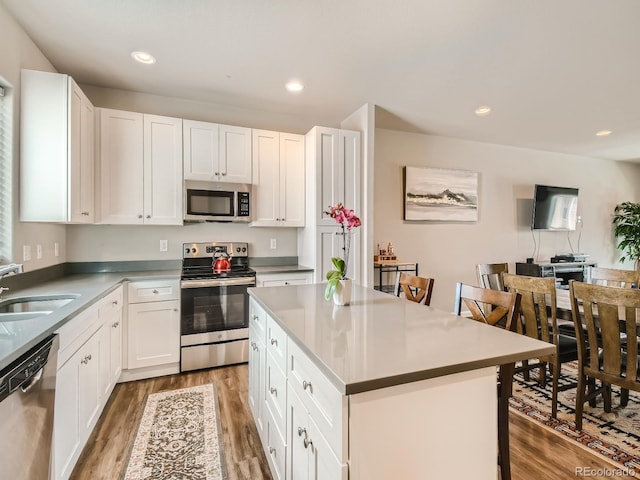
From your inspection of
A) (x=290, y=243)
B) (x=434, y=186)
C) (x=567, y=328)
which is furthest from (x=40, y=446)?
(x=434, y=186)

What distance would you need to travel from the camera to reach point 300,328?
1.35 metres

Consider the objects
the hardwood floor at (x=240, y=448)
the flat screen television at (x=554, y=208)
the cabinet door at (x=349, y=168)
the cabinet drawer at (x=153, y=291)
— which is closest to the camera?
the hardwood floor at (x=240, y=448)

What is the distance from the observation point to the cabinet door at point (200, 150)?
3.27 meters

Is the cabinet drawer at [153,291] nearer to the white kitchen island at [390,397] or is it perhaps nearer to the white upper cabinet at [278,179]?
the white upper cabinet at [278,179]

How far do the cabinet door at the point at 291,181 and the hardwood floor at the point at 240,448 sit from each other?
189 cm

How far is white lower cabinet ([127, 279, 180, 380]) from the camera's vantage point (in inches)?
113

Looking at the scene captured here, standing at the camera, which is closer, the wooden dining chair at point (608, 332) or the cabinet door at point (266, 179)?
the wooden dining chair at point (608, 332)

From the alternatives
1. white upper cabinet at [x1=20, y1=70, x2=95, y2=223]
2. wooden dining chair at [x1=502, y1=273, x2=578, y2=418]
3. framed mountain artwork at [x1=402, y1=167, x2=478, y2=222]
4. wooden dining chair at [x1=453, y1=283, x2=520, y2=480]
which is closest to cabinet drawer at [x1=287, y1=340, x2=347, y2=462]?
wooden dining chair at [x1=453, y1=283, x2=520, y2=480]

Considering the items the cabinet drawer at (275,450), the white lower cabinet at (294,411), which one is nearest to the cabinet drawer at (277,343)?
the white lower cabinet at (294,411)

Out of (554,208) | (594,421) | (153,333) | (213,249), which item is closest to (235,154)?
(213,249)

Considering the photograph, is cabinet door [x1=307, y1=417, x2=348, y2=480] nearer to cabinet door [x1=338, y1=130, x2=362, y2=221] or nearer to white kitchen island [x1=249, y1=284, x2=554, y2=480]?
white kitchen island [x1=249, y1=284, x2=554, y2=480]

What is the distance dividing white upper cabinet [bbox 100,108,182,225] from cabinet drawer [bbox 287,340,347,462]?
2.48m

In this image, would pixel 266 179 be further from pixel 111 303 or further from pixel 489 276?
pixel 489 276

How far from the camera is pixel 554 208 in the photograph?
5512mm
